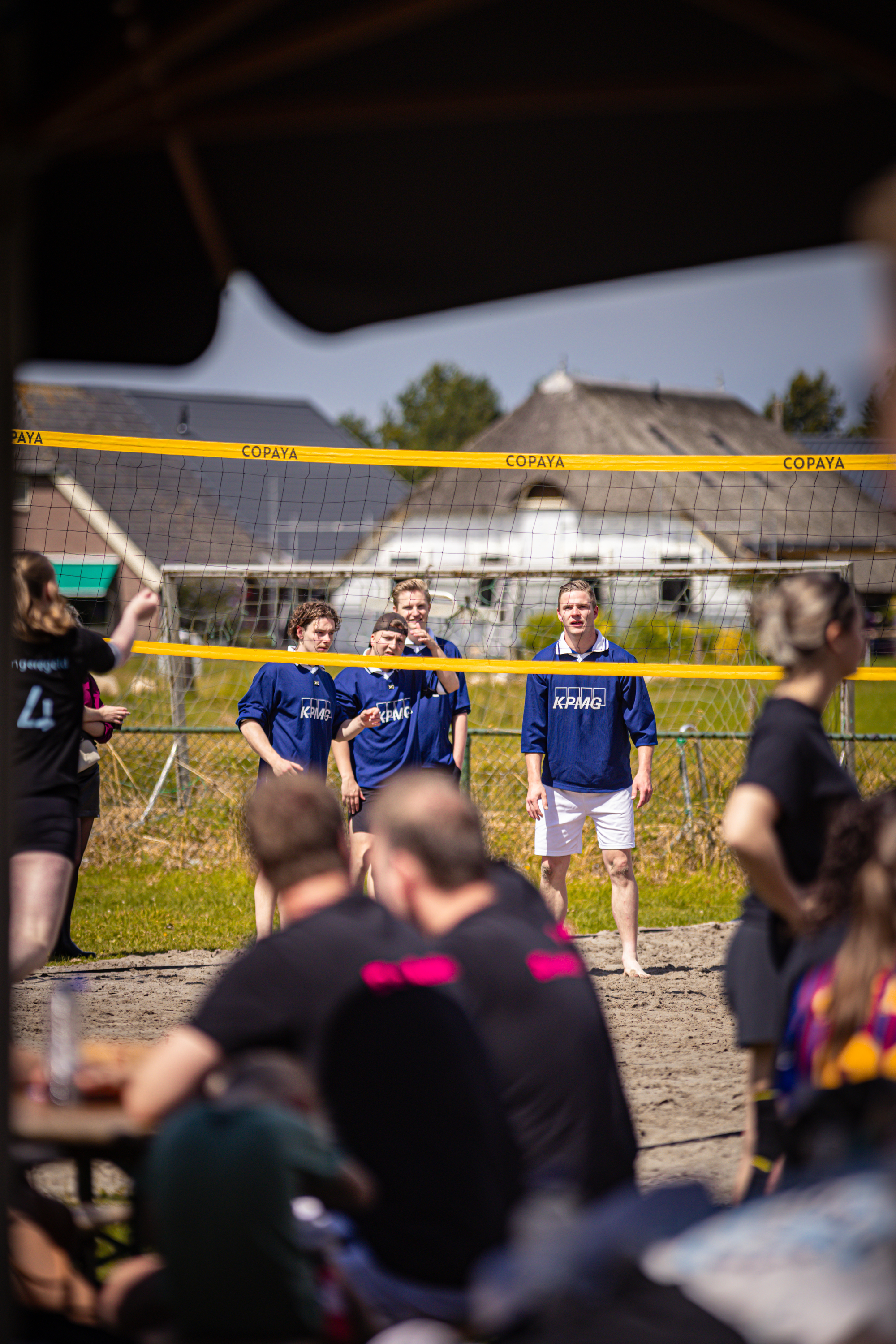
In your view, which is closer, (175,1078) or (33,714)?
(175,1078)

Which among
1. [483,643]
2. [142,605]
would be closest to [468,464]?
[142,605]

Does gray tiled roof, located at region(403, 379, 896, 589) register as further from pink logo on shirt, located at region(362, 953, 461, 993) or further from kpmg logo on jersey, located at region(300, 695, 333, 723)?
pink logo on shirt, located at region(362, 953, 461, 993)

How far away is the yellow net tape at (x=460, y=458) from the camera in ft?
18.4

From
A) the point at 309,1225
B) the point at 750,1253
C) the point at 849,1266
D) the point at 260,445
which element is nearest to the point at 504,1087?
the point at 309,1225

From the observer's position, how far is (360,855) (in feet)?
20.6

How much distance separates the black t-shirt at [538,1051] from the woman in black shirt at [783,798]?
665 millimetres

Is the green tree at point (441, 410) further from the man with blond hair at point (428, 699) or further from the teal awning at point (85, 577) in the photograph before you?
the man with blond hair at point (428, 699)

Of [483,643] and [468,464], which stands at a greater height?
[468,464]

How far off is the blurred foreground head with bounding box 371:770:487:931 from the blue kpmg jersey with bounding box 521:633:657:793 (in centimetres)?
384

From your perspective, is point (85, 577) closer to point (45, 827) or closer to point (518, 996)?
point (45, 827)

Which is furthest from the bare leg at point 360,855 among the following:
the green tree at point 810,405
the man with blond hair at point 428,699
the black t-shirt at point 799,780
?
the green tree at point 810,405

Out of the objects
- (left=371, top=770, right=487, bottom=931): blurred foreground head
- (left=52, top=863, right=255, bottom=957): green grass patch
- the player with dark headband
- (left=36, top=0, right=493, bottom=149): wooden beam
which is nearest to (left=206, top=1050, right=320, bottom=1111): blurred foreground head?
(left=371, top=770, right=487, bottom=931): blurred foreground head

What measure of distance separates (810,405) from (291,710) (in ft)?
203

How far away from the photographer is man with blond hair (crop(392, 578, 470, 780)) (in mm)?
6348
